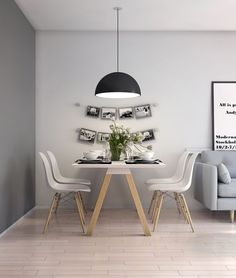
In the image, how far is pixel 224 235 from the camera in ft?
13.8

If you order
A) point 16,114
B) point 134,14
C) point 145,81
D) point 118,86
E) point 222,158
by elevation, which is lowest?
point 222,158

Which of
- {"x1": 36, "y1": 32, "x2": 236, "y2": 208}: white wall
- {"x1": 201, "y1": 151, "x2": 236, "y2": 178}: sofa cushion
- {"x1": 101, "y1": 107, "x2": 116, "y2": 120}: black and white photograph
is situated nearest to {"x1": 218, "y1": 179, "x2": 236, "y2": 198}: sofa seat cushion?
{"x1": 201, "y1": 151, "x2": 236, "y2": 178}: sofa cushion

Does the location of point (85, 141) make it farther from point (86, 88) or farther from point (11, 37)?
point (11, 37)

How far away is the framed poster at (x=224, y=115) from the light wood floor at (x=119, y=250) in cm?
130

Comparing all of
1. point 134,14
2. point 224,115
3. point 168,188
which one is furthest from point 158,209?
point 134,14

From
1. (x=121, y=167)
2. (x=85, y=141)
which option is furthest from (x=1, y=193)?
(x=85, y=141)

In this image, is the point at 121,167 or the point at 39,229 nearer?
the point at 121,167

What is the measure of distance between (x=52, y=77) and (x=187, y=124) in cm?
201

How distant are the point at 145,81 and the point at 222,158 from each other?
1507 mm

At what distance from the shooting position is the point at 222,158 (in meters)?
5.59

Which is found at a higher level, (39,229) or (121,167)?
(121,167)

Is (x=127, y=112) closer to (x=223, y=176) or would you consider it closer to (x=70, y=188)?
(x=223, y=176)

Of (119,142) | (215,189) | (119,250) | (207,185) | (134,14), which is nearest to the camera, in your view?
(119,250)

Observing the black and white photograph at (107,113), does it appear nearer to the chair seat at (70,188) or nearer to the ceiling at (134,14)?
the ceiling at (134,14)
